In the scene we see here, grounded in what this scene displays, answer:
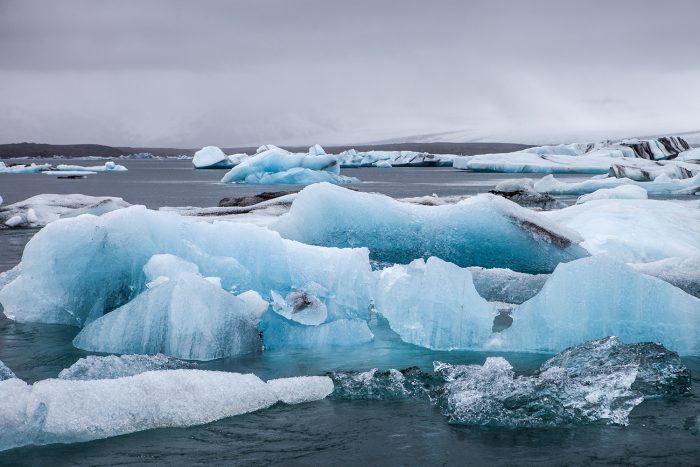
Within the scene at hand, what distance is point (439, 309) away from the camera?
16.7ft

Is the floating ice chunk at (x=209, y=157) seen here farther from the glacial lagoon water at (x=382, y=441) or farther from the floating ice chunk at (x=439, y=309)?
the glacial lagoon water at (x=382, y=441)

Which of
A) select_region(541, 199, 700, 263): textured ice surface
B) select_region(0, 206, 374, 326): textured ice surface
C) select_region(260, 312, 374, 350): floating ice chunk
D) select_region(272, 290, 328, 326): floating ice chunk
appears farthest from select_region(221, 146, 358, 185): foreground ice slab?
select_region(260, 312, 374, 350): floating ice chunk

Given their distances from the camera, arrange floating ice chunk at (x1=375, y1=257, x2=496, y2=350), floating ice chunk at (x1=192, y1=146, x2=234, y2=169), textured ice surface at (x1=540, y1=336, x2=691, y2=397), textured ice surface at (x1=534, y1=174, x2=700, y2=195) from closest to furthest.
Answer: textured ice surface at (x1=540, y1=336, x2=691, y2=397) → floating ice chunk at (x1=375, y1=257, x2=496, y2=350) → textured ice surface at (x1=534, y1=174, x2=700, y2=195) → floating ice chunk at (x1=192, y1=146, x2=234, y2=169)

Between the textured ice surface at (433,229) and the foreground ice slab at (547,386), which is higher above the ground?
the textured ice surface at (433,229)

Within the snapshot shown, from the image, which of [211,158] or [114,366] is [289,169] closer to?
[211,158]

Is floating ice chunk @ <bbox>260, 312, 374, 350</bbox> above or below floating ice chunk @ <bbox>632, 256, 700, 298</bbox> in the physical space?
below

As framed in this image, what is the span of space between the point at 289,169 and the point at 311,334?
75.9 ft

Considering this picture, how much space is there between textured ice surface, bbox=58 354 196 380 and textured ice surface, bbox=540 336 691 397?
2171 mm

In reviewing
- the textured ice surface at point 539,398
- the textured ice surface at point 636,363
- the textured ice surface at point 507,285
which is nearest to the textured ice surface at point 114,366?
the textured ice surface at point 539,398

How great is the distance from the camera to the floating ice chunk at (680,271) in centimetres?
615

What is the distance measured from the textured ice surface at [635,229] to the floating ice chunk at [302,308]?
129 inches

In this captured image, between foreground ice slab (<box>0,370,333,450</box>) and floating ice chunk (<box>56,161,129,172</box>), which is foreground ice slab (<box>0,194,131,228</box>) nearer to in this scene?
foreground ice slab (<box>0,370,333,450</box>)

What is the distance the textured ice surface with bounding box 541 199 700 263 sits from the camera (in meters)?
7.74

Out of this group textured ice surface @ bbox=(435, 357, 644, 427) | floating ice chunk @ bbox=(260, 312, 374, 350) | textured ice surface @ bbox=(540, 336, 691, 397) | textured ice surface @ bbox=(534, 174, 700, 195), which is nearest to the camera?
textured ice surface @ bbox=(435, 357, 644, 427)
